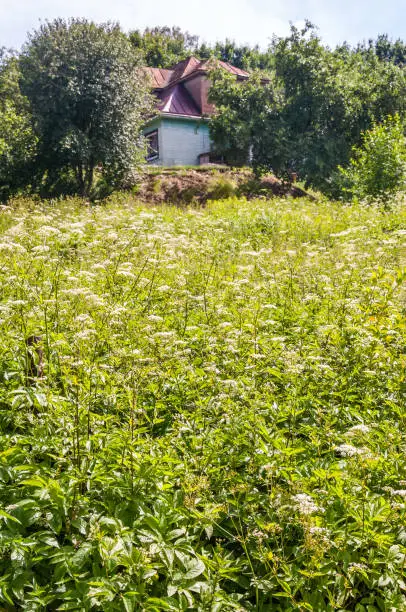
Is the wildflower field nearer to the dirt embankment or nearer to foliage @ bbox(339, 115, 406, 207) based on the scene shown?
foliage @ bbox(339, 115, 406, 207)

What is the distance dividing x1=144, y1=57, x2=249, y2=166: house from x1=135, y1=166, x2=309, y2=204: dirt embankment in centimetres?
688

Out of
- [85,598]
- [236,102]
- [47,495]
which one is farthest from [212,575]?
[236,102]

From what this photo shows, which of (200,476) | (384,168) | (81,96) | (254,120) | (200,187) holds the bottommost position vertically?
(200,476)

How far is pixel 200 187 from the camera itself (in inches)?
814

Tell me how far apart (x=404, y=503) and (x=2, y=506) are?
2.13 meters

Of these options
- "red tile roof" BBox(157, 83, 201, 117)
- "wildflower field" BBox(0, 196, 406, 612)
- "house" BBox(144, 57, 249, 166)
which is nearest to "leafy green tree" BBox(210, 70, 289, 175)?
"house" BBox(144, 57, 249, 166)

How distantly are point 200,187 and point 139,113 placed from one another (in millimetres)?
4281

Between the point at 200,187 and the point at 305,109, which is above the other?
the point at 305,109

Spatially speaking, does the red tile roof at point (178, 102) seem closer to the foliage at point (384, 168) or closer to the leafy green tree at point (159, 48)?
the leafy green tree at point (159, 48)

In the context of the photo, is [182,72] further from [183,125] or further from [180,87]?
[183,125]

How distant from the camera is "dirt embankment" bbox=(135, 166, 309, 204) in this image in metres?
20.2

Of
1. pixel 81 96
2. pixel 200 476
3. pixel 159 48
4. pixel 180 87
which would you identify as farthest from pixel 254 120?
pixel 159 48

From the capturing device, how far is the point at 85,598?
221cm

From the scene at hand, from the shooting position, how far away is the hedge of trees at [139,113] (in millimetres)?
19328
